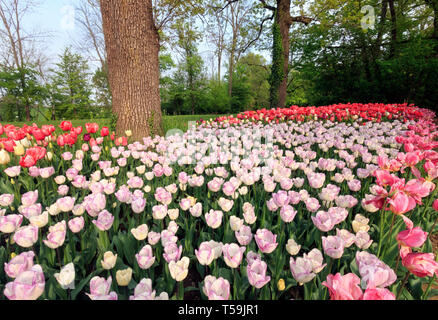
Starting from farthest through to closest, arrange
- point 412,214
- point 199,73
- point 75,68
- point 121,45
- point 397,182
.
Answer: point 199,73 → point 75,68 → point 121,45 → point 412,214 → point 397,182

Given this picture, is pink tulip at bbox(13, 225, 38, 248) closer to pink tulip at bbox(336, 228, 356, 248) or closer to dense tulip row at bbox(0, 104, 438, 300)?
dense tulip row at bbox(0, 104, 438, 300)

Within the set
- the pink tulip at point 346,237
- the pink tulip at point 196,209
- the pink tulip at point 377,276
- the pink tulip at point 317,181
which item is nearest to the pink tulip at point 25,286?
the pink tulip at point 196,209

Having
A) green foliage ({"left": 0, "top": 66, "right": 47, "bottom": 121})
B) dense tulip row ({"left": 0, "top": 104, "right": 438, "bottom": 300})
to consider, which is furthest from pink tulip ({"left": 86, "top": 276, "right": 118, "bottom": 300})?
green foliage ({"left": 0, "top": 66, "right": 47, "bottom": 121})

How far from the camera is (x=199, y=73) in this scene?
29.4 metres

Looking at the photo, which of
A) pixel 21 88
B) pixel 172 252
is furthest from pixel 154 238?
pixel 21 88

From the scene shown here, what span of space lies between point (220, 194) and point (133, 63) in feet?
9.76

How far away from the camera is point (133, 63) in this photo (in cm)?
388

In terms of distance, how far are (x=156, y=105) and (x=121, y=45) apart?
1.11m

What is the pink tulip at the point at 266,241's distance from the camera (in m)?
1.04

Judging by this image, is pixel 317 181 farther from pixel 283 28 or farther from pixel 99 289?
pixel 283 28

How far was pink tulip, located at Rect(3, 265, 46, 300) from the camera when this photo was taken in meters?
0.80
